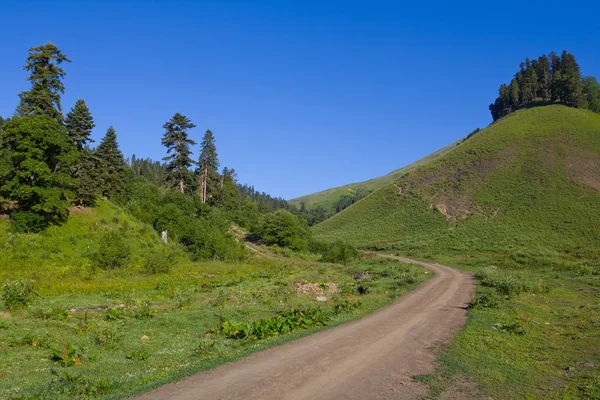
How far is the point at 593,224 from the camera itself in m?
72.2

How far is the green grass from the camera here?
11.9 m

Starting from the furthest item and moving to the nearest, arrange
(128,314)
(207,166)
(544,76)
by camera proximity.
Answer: (544,76), (207,166), (128,314)

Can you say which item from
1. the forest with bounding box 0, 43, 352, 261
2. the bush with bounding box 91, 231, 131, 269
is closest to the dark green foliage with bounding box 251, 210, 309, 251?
the forest with bounding box 0, 43, 352, 261

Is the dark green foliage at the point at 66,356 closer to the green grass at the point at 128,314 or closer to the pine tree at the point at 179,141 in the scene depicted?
the green grass at the point at 128,314

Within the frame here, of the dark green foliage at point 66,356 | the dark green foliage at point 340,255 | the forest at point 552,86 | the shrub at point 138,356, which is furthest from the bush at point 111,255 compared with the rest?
the forest at point 552,86

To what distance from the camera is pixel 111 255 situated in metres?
37.5

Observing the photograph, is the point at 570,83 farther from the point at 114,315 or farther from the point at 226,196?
the point at 114,315

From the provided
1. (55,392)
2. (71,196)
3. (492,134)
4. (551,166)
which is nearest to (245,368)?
(55,392)

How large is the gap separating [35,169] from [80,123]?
19.5 metres

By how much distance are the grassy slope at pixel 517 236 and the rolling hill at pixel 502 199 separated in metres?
0.29

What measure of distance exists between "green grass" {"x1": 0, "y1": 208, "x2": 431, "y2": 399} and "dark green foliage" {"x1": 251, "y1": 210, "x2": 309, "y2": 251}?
87.7ft

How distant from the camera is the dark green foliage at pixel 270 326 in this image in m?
16.4

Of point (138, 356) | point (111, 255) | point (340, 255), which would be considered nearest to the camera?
point (138, 356)

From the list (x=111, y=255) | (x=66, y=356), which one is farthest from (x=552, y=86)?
(x=66, y=356)
